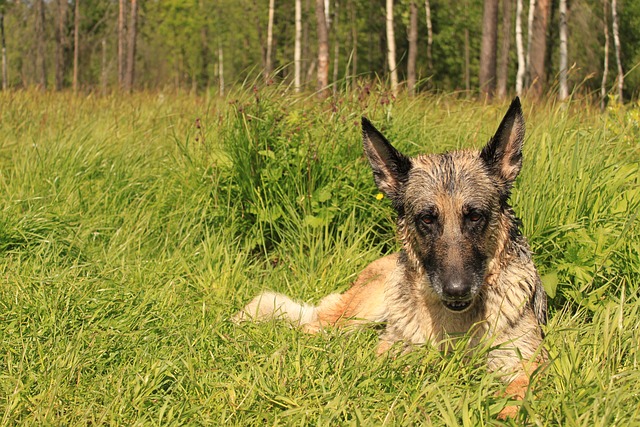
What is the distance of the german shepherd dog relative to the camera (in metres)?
3.31

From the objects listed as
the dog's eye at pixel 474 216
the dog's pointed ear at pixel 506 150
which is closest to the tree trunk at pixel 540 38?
the dog's pointed ear at pixel 506 150

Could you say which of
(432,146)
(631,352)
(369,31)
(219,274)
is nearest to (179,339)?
(219,274)

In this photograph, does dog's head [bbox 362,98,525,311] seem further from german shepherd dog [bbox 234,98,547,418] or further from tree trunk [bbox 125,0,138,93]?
tree trunk [bbox 125,0,138,93]

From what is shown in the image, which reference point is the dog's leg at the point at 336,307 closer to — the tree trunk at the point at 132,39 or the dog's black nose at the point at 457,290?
the dog's black nose at the point at 457,290

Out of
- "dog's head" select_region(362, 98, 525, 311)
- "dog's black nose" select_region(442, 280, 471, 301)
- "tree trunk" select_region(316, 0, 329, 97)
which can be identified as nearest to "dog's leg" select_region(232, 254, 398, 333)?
"dog's head" select_region(362, 98, 525, 311)

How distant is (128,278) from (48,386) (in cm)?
143

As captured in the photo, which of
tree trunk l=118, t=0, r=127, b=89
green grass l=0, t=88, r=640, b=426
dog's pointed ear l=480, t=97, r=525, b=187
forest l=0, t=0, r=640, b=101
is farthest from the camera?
forest l=0, t=0, r=640, b=101

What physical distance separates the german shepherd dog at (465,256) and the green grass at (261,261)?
177 millimetres

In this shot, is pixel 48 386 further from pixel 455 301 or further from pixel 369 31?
pixel 369 31

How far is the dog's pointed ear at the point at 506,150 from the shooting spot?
139 inches

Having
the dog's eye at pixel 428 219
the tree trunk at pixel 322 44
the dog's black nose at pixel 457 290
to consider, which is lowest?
the dog's black nose at pixel 457 290

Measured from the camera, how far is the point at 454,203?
3385 millimetres

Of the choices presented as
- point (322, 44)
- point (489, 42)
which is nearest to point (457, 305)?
point (489, 42)

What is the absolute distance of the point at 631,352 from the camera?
3.20m
